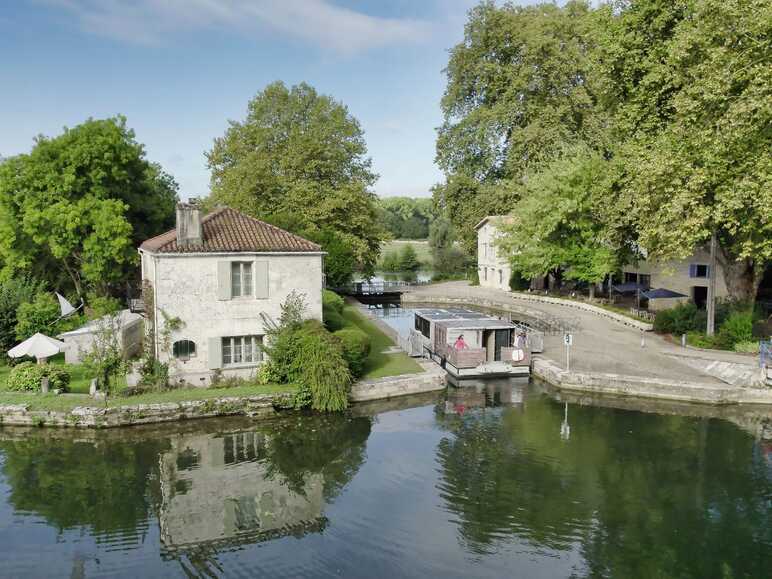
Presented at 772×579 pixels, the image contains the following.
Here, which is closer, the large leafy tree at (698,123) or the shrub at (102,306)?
the large leafy tree at (698,123)

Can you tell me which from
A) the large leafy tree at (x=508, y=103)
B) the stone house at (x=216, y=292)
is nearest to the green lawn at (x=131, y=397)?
the stone house at (x=216, y=292)

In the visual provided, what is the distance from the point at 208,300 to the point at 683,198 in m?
19.8

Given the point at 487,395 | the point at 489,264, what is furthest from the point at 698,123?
the point at 489,264

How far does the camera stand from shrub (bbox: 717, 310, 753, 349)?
28.2 meters

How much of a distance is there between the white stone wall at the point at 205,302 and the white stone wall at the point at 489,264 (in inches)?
1374

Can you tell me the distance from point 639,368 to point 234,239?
18.0 m

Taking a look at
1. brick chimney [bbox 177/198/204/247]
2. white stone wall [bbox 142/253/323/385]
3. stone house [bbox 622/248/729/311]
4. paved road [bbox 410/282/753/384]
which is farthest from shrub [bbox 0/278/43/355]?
stone house [bbox 622/248/729/311]

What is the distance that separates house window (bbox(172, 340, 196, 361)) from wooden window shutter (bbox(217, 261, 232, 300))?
6.78 ft

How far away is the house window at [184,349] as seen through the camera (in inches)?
901

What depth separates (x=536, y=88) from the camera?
176 ft

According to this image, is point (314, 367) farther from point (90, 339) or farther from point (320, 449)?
point (90, 339)

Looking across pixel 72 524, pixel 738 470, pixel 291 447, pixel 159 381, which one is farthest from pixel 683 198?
pixel 72 524

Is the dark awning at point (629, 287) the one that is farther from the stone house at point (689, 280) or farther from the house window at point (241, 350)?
the house window at point (241, 350)

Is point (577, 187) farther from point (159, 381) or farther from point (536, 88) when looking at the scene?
point (159, 381)
